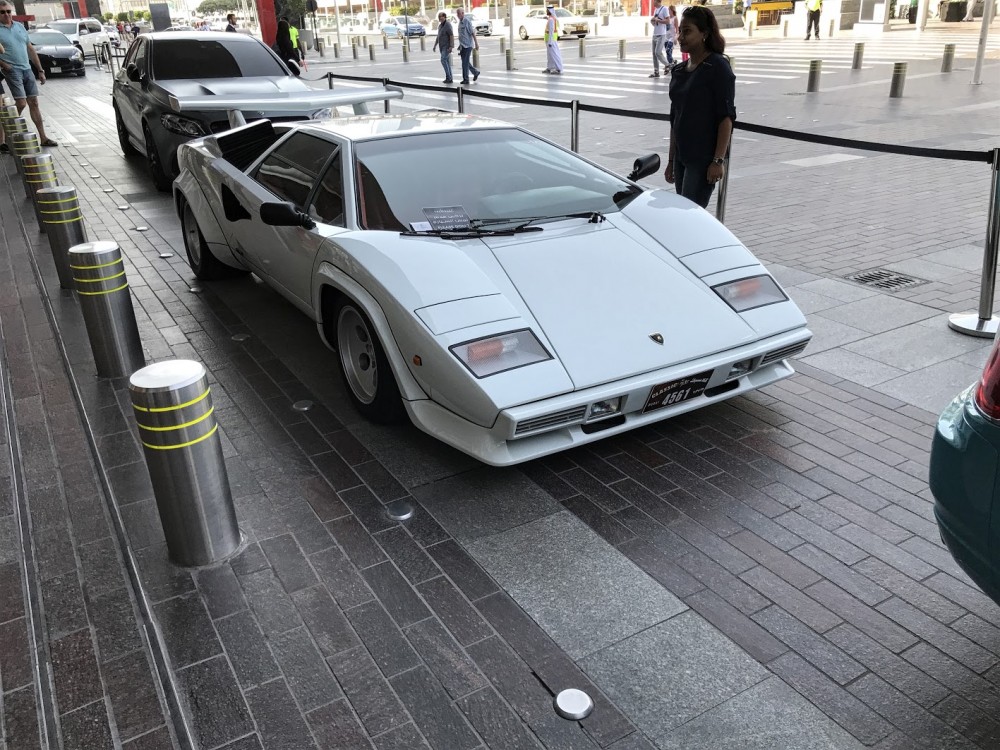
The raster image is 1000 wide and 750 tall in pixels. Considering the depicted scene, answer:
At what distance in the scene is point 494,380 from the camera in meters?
3.56

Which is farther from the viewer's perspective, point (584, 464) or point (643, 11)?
point (643, 11)

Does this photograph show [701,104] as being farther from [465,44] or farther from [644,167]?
[465,44]

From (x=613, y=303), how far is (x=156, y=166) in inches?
331

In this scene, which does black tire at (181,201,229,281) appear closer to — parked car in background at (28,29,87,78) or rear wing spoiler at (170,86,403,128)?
rear wing spoiler at (170,86,403,128)

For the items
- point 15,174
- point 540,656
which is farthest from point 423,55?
point 540,656

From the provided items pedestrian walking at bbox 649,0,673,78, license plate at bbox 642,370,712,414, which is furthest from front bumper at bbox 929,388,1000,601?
pedestrian walking at bbox 649,0,673,78

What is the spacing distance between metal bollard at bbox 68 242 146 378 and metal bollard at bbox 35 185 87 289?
1.83 meters

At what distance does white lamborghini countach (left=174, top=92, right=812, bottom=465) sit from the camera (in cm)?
368

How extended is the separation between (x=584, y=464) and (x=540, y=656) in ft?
4.46

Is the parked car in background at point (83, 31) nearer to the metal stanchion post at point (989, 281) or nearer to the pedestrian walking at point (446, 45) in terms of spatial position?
the pedestrian walking at point (446, 45)

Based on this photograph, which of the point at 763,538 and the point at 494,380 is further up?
the point at 494,380

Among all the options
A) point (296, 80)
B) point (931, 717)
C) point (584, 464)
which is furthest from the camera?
point (296, 80)

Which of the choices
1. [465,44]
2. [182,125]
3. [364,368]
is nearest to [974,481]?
[364,368]

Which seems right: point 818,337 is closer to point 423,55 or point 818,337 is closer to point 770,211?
point 770,211
